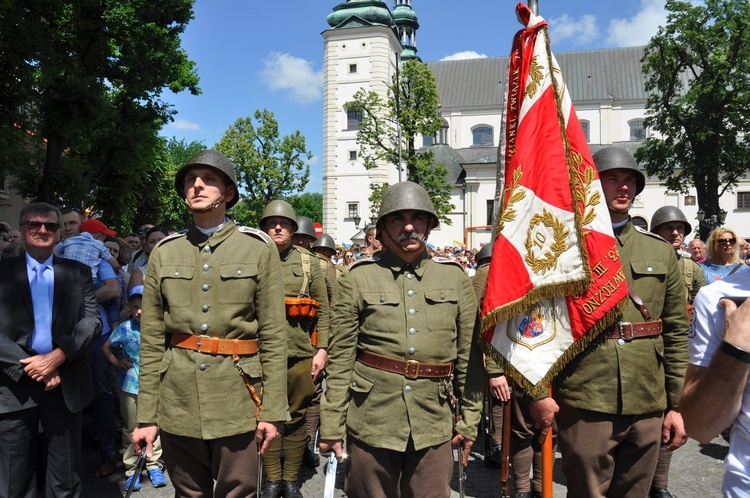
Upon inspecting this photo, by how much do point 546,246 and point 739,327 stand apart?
1837mm

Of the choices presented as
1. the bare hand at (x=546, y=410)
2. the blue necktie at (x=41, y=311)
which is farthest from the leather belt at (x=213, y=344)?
the bare hand at (x=546, y=410)

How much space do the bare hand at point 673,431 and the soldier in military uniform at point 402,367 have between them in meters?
1.13

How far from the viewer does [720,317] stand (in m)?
2.02

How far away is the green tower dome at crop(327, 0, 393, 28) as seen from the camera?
56.0 metres

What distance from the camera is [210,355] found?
341 centimetres

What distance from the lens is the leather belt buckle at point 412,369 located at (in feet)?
11.4

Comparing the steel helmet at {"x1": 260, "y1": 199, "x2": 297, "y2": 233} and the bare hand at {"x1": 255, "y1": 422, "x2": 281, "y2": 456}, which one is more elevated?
the steel helmet at {"x1": 260, "y1": 199, "x2": 297, "y2": 233}

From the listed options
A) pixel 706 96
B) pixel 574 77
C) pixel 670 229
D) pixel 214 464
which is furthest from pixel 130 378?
pixel 574 77

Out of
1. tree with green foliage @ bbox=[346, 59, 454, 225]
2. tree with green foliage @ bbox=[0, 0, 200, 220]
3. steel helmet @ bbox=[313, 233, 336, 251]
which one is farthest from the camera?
tree with green foliage @ bbox=[346, 59, 454, 225]

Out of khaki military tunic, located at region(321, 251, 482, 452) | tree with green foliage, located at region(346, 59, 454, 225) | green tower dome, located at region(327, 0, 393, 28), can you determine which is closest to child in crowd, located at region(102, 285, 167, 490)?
khaki military tunic, located at region(321, 251, 482, 452)

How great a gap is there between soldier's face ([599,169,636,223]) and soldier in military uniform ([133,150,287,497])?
7.00 feet

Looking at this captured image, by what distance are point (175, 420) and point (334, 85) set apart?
177ft

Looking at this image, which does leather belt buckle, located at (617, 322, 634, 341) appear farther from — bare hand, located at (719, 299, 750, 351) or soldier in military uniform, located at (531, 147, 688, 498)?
bare hand, located at (719, 299, 750, 351)

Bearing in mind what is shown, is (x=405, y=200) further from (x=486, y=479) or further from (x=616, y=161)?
(x=486, y=479)
